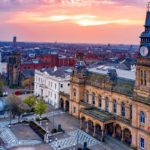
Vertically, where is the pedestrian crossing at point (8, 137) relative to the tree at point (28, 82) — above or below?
below

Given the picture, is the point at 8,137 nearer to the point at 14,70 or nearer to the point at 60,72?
the point at 60,72

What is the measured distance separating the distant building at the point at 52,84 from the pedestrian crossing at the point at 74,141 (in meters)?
25.7

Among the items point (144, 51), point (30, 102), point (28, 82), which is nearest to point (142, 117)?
point (144, 51)

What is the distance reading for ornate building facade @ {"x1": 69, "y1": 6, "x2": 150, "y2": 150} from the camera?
58156mm

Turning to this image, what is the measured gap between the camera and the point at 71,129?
73688 mm

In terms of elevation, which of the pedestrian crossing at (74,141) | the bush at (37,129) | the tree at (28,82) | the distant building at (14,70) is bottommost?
the pedestrian crossing at (74,141)

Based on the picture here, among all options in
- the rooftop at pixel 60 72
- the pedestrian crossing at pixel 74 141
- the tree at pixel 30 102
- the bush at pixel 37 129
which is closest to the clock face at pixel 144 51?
the pedestrian crossing at pixel 74 141

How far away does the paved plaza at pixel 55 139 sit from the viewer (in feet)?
204

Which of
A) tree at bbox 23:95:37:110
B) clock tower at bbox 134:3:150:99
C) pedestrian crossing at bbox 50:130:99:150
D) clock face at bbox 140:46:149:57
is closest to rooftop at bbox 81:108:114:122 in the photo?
pedestrian crossing at bbox 50:130:99:150

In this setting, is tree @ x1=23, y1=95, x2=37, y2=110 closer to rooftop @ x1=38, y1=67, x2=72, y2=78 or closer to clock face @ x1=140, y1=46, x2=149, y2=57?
rooftop @ x1=38, y1=67, x2=72, y2=78

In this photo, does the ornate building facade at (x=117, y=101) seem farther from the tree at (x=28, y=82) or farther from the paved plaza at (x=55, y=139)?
the tree at (x=28, y=82)

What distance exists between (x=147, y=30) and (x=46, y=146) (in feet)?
114

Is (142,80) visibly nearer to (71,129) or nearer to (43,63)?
(71,129)

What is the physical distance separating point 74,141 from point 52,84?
116ft
